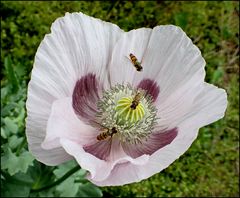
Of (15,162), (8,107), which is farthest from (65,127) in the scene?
(8,107)

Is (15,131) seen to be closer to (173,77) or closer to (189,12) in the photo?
(173,77)

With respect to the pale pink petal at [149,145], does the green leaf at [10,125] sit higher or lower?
lower

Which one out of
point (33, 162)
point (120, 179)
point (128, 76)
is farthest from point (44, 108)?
point (33, 162)

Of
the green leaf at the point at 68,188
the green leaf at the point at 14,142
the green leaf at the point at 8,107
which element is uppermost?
the green leaf at the point at 8,107

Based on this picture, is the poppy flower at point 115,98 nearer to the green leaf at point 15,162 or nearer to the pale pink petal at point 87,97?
the pale pink petal at point 87,97

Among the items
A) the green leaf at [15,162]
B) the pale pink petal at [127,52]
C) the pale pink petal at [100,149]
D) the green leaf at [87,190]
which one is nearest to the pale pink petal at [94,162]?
the pale pink petal at [100,149]
